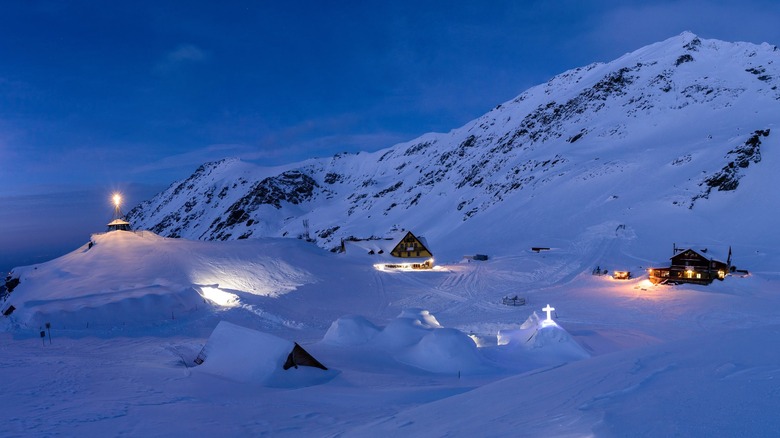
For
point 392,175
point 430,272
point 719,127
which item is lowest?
point 430,272

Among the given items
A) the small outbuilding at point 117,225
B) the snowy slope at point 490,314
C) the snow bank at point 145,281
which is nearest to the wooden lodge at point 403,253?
the snowy slope at point 490,314

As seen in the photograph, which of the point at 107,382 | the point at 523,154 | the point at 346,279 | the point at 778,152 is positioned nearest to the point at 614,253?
the point at 346,279

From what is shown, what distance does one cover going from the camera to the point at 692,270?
38312 mm

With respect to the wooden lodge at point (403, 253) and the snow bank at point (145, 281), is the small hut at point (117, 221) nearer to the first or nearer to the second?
the snow bank at point (145, 281)

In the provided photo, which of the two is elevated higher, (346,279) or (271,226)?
(271,226)

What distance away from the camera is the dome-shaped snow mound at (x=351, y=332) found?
23.0 metres

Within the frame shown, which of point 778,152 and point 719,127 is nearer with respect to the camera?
point 778,152

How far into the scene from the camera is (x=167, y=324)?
2734 centimetres

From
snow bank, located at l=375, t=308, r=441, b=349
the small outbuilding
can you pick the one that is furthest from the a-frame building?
the small outbuilding

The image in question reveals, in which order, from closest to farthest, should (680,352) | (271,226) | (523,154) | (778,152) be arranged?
1. (680,352)
2. (778,152)
3. (523,154)
4. (271,226)

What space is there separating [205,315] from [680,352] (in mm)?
28015

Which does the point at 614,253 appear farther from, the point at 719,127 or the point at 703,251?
the point at 719,127

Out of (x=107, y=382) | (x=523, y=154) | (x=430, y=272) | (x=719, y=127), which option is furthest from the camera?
(x=523, y=154)

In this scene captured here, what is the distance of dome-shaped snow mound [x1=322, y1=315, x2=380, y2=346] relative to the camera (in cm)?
2300
